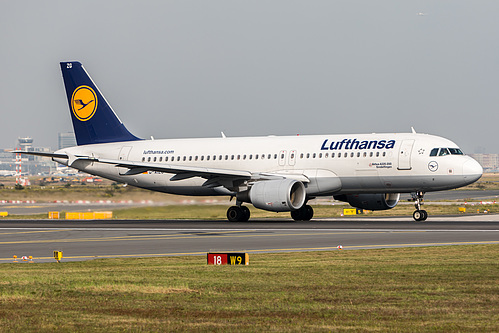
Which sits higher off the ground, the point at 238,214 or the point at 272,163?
the point at 272,163

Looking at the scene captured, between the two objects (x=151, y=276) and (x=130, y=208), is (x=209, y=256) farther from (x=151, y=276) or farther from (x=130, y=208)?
(x=130, y=208)

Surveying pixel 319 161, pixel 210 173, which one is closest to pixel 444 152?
pixel 319 161

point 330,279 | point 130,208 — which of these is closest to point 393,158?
point 130,208

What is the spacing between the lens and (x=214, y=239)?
1178 inches

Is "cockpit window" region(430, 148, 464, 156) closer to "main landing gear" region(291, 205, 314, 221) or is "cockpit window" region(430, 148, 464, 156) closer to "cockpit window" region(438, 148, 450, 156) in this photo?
"cockpit window" region(438, 148, 450, 156)

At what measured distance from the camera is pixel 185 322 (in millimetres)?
11578

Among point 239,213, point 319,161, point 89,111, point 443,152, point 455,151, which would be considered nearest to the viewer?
point 443,152

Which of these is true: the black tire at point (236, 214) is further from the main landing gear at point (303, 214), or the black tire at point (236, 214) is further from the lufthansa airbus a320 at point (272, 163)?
the main landing gear at point (303, 214)

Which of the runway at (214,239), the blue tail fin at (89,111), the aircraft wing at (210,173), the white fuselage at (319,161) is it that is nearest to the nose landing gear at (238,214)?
the aircraft wing at (210,173)

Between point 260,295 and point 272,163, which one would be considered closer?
point 260,295

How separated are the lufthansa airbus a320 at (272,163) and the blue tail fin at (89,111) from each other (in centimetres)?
6

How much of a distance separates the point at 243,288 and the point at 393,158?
26987 mm

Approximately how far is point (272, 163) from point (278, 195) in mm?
5145

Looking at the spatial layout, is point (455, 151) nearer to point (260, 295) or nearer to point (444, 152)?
point (444, 152)
